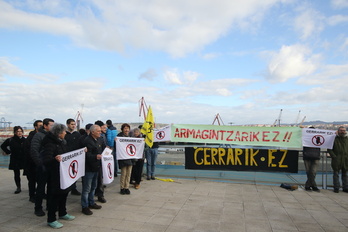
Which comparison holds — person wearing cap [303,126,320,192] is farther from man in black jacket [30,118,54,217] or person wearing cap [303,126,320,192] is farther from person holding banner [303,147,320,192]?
man in black jacket [30,118,54,217]

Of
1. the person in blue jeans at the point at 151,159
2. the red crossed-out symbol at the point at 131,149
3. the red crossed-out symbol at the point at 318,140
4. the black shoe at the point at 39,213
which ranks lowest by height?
the black shoe at the point at 39,213

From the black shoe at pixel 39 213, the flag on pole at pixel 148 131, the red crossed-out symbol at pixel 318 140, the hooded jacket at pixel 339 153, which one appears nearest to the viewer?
the black shoe at pixel 39 213

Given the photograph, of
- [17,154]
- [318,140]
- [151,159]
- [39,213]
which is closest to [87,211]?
[39,213]

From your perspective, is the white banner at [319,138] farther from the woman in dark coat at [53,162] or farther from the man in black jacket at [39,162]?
the man in black jacket at [39,162]

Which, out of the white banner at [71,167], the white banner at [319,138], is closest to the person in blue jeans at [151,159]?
the white banner at [71,167]

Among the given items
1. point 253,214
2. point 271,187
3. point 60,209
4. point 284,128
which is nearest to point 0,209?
point 60,209

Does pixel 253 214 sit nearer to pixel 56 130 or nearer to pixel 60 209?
pixel 60 209

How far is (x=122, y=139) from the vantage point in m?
7.02

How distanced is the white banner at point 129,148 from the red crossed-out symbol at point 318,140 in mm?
5236

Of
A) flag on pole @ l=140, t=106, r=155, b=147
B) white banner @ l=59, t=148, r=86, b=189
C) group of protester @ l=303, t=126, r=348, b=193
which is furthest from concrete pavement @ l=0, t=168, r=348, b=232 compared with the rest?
flag on pole @ l=140, t=106, r=155, b=147

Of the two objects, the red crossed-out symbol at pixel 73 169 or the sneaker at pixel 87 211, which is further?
the sneaker at pixel 87 211

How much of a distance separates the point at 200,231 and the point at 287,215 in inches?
87.0

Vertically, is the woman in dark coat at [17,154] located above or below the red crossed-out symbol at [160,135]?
below

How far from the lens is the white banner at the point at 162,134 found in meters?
8.64
